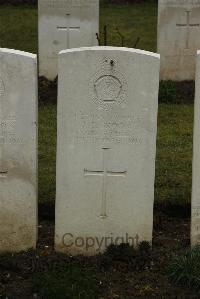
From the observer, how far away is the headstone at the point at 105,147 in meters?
6.11

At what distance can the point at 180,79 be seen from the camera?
1252cm

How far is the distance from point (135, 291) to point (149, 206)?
77 centimetres

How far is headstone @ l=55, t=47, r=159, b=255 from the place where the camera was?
611 centimetres

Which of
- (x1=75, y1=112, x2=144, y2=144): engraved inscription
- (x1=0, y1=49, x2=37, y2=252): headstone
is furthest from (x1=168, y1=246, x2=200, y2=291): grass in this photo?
(x1=0, y1=49, x2=37, y2=252): headstone

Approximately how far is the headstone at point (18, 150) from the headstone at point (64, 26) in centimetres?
578

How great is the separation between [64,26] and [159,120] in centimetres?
252

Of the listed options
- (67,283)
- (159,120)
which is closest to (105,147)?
(67,283)

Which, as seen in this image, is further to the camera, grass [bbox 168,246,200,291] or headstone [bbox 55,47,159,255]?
headstone [bbox 55,47,159,255]

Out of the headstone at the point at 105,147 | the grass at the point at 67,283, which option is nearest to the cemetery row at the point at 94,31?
the headstone at the point at 105,147

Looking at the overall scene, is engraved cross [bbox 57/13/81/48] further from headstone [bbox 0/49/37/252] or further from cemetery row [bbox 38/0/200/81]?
headstone [bbox 0/49/37/252]

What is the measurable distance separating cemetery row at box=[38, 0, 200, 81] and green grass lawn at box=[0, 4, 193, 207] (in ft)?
4.86

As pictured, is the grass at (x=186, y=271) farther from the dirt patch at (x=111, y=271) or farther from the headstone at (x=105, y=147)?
the headstone at (x=105, y=147)

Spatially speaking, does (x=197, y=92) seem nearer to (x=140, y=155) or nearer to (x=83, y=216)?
(x=140, y=155)

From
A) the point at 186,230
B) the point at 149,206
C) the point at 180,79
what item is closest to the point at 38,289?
the point at 149,206
